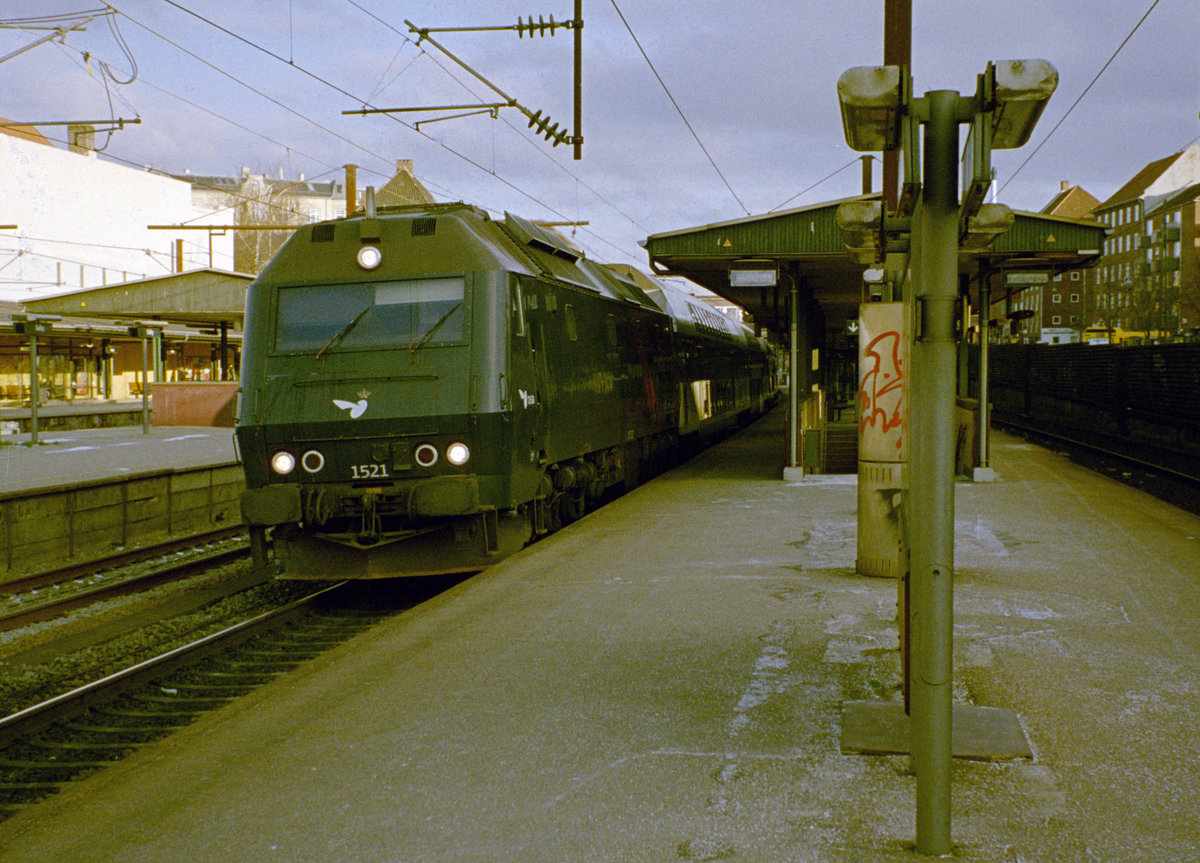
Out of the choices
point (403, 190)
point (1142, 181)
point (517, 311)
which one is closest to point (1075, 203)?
point (1142, 181)

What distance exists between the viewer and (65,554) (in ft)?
44.8

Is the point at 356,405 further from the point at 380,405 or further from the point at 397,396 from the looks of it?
the point at 397,396

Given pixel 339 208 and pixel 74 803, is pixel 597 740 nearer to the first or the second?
pixel 74 803

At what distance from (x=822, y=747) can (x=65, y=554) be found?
1186cm

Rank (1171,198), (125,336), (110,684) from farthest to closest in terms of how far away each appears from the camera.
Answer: (1171,198) < (125,336) < (110,684)

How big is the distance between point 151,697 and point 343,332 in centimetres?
349

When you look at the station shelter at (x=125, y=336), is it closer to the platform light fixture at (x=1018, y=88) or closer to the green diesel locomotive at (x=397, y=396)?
the green diesel locomotive at (x=397, y=396)

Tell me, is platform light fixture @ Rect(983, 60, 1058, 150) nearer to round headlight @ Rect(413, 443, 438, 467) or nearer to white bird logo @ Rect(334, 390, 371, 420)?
round headlight @ Rect(413, 443, 438, 467)

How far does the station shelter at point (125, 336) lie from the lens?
30406mm

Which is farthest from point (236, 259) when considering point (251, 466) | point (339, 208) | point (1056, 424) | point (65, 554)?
point (251, 466)

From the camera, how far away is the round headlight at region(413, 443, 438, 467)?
29.2 feet

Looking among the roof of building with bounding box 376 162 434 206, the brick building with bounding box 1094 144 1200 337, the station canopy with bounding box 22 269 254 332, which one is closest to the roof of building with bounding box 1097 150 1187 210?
the brick building with bounding box 1094 144 1200 337

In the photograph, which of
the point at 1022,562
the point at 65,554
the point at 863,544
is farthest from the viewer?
the point at 65,554

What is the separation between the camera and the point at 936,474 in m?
3.56
